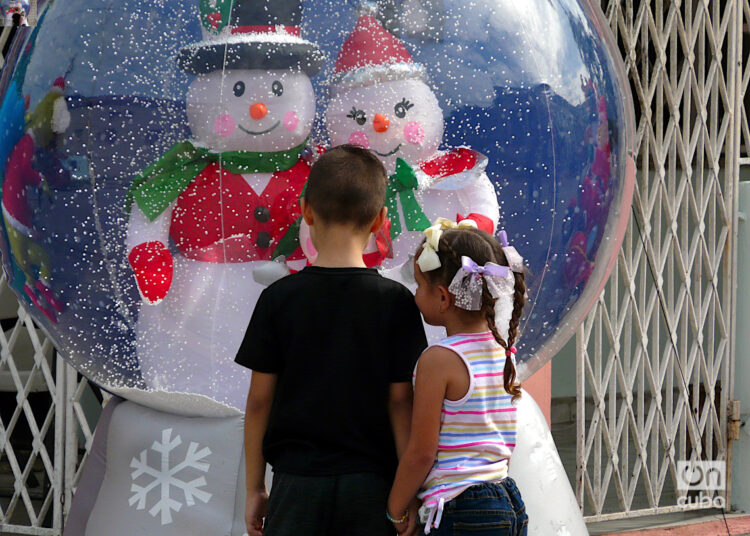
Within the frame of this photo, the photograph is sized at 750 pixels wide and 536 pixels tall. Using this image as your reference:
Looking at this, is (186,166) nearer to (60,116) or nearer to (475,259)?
(60,116)

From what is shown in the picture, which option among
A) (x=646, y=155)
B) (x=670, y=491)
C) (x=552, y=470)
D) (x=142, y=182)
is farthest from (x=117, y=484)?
(x=670, y=491)

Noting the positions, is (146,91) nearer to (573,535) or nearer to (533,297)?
(533,297)

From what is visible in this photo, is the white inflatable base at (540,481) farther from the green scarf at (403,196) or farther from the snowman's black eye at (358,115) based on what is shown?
the snowman's black eye at (358,115)

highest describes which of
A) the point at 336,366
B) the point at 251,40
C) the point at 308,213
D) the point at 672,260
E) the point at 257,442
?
the point at 251,40

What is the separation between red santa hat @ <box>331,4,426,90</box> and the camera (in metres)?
1.80

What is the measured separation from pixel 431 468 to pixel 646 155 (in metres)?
2.70

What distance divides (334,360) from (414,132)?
1.58 feet

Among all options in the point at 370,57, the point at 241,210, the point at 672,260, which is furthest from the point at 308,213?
the point at 672,260

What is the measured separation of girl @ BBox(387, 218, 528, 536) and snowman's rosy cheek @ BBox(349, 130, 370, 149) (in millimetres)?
266

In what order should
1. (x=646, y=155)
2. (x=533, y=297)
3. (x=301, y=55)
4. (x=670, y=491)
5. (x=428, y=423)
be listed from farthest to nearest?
(x=670, y=491), (x=646, y=155), (x=533, y=297), (x=301, y=55), (x=428, y=423)

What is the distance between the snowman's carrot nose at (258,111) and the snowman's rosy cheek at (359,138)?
16cm

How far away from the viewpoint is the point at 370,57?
1.81m

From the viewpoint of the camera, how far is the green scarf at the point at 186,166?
183 centimetres

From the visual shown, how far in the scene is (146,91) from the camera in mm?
1823
